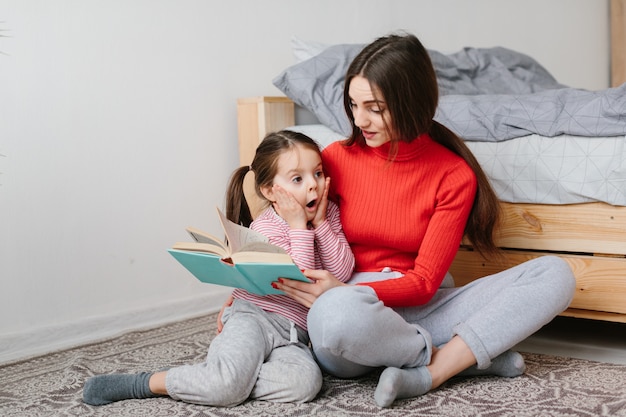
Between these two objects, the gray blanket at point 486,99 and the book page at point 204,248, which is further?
the gray blanket at point 486,99

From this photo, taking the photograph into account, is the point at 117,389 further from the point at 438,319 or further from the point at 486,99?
the point at 486,99

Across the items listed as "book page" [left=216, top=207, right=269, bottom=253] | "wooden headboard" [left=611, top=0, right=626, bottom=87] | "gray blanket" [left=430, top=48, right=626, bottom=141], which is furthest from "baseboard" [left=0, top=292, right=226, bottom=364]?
"wooden headboard" [left=611, top=0, right=626, bottom=87]

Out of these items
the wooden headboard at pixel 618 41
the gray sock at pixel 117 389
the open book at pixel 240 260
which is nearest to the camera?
the open book at pixel 240 260

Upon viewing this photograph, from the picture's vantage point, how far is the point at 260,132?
6.66ft

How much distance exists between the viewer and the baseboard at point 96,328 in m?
1.69

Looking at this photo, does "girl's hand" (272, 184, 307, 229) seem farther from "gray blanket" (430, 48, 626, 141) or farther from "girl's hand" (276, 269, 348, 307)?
"gray blanket" (430, 48, 626, 141)

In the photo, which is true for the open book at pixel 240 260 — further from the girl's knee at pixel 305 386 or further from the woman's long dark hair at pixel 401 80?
the woman's long dark hair at pixel 401 80

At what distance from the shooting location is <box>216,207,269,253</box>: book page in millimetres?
1231

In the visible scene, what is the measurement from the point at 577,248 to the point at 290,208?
24.4 inches

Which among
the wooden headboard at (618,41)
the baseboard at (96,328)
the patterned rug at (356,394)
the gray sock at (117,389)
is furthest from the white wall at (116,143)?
the wooden headboard at (618,41)

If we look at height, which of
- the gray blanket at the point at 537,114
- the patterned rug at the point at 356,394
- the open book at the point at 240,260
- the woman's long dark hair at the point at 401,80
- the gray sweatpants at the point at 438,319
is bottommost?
the patterned rug at the point at 356,394

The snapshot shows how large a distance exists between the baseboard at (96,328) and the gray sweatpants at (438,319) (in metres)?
0.72

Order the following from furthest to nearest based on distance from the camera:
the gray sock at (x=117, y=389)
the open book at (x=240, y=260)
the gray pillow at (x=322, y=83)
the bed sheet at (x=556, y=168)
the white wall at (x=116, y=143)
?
1. the gray pillow at (x=322, y=83)
2. the white wall at (x=116, y=143)
3. the bed sheet at (x=556, y=168)
4. the gray sock at (x=117, y=389)
5. the open book at (x=240, y=260)

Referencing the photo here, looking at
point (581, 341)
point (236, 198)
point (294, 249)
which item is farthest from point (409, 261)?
point (581, 341)
